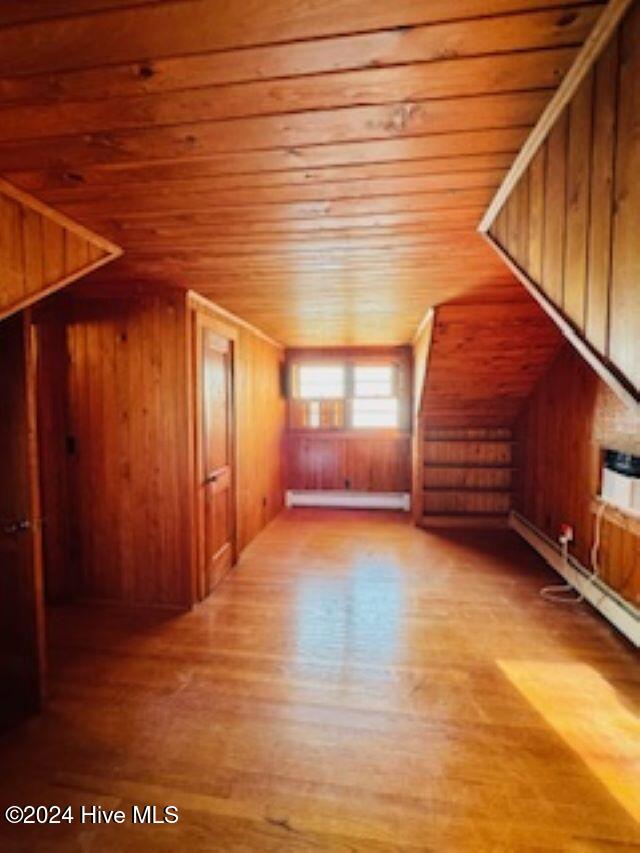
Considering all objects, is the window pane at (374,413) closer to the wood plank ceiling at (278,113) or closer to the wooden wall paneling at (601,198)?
the wood plank ceiling at (278,113)

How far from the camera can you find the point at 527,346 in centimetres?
381

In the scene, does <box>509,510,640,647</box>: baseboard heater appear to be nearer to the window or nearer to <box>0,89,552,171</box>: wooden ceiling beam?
the window

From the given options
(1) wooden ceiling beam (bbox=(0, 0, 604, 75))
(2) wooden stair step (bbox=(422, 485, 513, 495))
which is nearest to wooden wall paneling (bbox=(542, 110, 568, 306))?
(1) wooden ceiling beam (bbox=(0, 0, 604, 75))

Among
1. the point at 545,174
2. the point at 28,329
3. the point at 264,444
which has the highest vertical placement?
the point at 545,174

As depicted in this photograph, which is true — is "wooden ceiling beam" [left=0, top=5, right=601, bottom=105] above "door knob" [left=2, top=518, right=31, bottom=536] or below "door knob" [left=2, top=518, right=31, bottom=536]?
above

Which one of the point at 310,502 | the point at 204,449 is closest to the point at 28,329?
the point at 204,449

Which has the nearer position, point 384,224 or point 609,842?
point 609,842

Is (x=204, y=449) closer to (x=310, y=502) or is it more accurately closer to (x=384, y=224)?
(x=384, y=224)

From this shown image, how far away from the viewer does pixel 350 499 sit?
6.05m

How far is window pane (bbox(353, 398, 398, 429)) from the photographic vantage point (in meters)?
5.99

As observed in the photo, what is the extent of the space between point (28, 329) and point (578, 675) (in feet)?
10.2

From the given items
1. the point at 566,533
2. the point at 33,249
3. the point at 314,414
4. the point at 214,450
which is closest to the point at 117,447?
the point at 214,450

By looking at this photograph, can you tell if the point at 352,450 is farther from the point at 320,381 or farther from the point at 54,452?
the point at 54,452

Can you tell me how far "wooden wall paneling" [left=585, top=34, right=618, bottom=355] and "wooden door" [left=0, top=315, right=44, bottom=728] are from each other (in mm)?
2144
